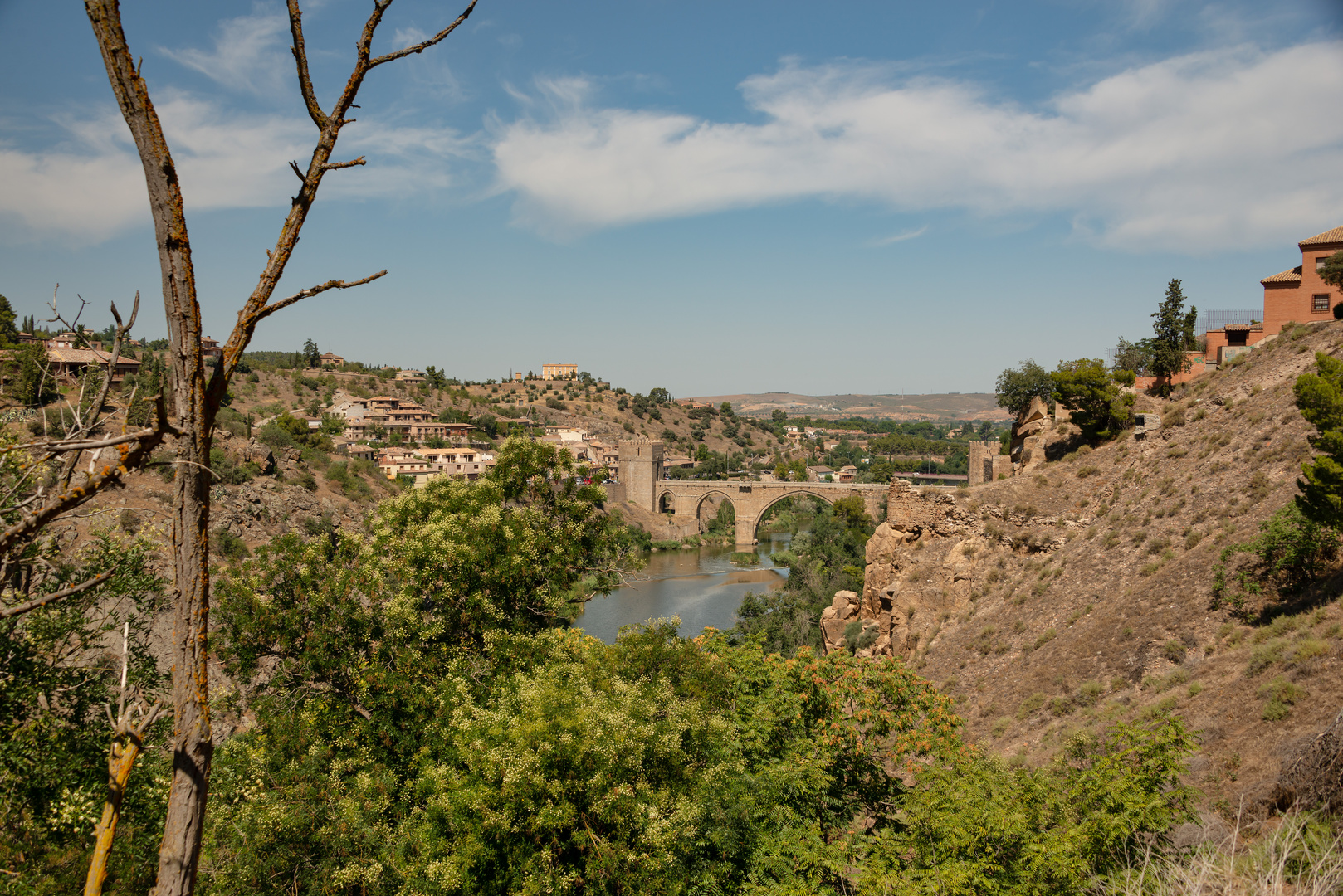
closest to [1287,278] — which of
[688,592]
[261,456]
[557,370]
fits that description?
[688,592]

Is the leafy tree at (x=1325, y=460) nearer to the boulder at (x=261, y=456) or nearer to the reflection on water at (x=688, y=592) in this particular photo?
the reflection on water at (x=688, y=592)

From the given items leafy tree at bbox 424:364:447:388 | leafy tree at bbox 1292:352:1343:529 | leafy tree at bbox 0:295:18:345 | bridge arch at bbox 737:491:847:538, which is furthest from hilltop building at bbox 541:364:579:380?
leafy tree at bbox 1292:352:1343:529

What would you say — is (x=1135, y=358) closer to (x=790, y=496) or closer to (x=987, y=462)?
(x=987, y=462)

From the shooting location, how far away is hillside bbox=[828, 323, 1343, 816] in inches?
256

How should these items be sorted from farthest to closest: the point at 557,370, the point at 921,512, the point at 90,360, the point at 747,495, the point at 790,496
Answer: the point at 557,370 → the point at 747,495 → the point at 790,496 → the point at 921,512 → the point at 90,360

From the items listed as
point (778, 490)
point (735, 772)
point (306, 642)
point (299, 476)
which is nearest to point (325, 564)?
point (306, 642)

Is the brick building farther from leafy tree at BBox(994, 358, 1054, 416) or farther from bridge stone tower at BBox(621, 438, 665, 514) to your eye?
bridge stone tower at BBox(621, 438, 665, 514)

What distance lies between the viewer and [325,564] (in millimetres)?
8211

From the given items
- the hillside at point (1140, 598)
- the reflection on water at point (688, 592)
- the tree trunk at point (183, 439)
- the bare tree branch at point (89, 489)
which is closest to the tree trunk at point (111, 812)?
the tree trunk at point (183, 439)

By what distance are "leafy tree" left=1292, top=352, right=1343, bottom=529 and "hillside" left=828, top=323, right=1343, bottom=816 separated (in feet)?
2.65

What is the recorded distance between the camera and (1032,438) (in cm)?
1684

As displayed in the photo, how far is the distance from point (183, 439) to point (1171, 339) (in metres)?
21.1

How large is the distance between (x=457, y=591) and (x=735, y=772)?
3720mm

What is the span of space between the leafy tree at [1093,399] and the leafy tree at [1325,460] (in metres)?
6.08
